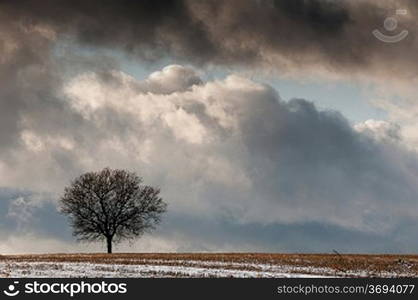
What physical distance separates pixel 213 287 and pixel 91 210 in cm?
5844

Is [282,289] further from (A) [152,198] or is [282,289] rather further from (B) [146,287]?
(A) [152,198]

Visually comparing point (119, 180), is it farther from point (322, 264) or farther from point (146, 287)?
point (146, 287)

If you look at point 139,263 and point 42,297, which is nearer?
point 42,297

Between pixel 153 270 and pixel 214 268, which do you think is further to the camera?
pixel 214 268

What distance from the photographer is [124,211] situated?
88688 mm

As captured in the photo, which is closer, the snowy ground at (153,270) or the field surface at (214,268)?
the snowy ground at (153,270)

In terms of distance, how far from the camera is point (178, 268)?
5112 cm

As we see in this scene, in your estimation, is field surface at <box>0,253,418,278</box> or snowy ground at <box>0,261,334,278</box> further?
field surface at <box>0,253,418,278</box>

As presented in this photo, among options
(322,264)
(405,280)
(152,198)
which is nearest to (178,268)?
(322,264)

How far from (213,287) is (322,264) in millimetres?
27383

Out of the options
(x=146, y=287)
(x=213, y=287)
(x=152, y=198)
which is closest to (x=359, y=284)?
(x=213, y=287)

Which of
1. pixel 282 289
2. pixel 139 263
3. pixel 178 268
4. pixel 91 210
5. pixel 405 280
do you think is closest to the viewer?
pixel 282 289

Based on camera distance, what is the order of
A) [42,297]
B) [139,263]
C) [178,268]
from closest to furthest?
[42,297], [178,268], [139,263]

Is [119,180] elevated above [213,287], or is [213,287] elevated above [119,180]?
[119,180]
